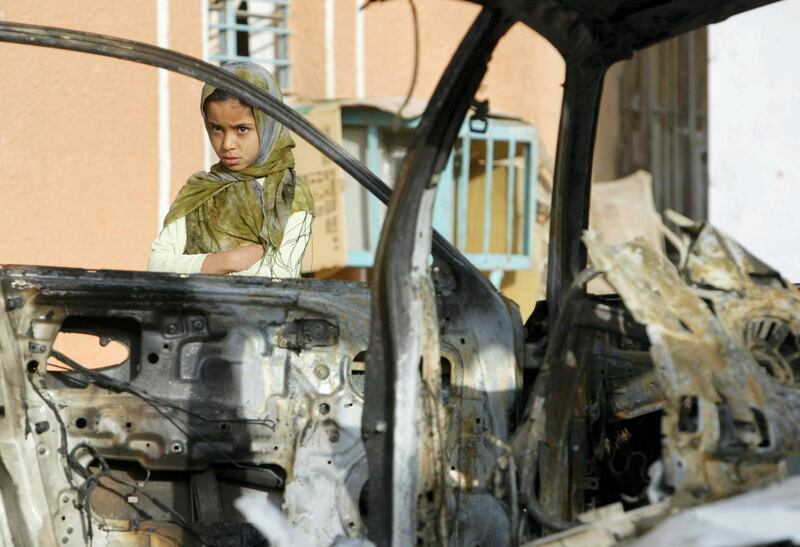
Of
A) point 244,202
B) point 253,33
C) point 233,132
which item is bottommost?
point 244,202

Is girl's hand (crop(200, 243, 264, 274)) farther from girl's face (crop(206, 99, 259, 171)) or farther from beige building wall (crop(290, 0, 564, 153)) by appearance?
beige building wall (crop(290, 0, 564, 153))

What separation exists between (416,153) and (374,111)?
9.40m

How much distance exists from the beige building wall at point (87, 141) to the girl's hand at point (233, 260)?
498 centimetres

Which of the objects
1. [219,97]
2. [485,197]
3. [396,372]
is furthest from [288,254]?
[485,197]

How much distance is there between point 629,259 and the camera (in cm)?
353

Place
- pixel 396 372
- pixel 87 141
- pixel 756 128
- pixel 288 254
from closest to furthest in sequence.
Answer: pixel 396 372 < pixel 288 254 < pixel 87 141 < pixel 756 128

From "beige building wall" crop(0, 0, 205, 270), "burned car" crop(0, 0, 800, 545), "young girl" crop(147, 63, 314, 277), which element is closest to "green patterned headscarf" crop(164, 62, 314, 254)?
"young girl" crop(147, 63, 314, 277)

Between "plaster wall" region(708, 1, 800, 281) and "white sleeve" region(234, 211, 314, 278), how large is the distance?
376 inches

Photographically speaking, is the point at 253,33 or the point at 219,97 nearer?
the point at 219,97

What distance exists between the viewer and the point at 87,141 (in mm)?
10531

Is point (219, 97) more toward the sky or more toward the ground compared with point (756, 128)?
more toward the ground

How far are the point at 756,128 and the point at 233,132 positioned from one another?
1017 cm

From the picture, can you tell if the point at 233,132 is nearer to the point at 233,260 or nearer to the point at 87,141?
the point at 233,260

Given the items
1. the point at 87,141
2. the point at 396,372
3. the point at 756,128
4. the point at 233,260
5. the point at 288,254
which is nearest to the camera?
the point at 396,372
